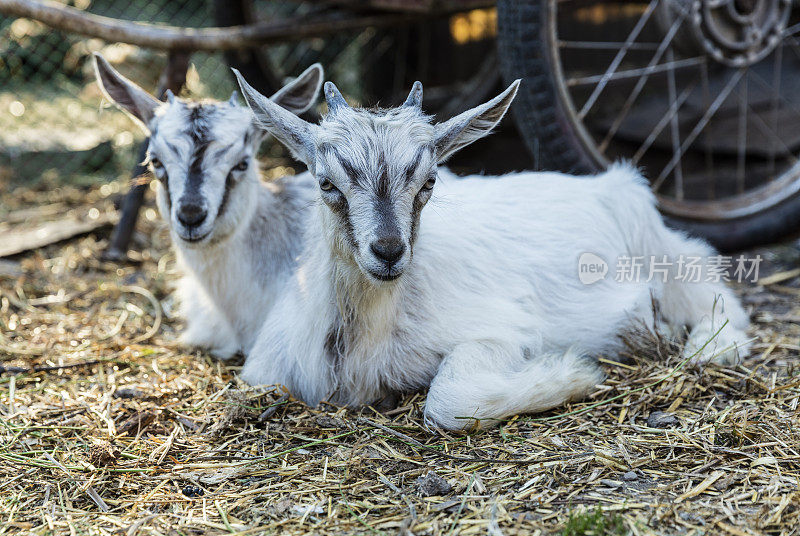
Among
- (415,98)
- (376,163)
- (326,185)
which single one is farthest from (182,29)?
(376,163)

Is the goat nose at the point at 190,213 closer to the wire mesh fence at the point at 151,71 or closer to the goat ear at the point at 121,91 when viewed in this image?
the goat ear at the point at 121,91

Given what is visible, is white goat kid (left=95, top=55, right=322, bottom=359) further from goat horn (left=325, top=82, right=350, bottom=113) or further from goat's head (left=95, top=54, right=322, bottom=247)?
goat horn (left=325, top=82, right=350, bottom=113)

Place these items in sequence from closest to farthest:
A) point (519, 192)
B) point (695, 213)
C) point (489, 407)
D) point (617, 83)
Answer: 1. point (489, 407)
2. point (519, 192)
3. point (695, 213)
4. point (617, 83)

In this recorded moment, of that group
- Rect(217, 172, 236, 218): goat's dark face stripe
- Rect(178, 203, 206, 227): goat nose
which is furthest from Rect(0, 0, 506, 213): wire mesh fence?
Rect(178, 203, 206, 227): goat nose

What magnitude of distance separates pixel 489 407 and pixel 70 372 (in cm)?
223

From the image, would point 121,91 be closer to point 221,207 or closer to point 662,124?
point 221,207

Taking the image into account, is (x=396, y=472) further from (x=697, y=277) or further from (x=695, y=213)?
(x=695, y=213)

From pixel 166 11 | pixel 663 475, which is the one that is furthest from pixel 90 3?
pixel 663 475

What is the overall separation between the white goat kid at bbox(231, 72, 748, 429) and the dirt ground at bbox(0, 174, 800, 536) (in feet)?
0.51

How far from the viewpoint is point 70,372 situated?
13.0ft

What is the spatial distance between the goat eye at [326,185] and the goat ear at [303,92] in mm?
1264

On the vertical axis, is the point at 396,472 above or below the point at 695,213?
below

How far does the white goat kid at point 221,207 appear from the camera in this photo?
3.89m

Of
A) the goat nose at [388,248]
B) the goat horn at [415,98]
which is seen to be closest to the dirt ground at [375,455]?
the goat nose at [388,248]
